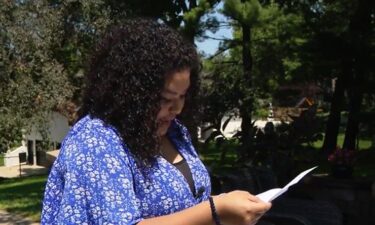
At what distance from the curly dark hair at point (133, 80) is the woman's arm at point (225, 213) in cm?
18

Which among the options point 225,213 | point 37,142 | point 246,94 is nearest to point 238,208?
point 225,213

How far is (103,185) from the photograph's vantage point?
1.35 m

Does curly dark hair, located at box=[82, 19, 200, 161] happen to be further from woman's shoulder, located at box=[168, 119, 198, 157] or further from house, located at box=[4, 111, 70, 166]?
house, located at box=[4, 111, 70, 166]

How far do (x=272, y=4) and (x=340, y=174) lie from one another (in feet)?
24.7

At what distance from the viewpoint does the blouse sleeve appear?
1350 millimetres

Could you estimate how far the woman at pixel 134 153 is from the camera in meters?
1.36

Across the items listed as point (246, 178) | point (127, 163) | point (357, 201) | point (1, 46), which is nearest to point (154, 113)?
point (127, 163)

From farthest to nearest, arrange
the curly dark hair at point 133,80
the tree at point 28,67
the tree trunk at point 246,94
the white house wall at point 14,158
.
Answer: the white house wall at point 14,158
the tree at point 28,67
the tree trunk at point 246,94
the curly dark hair at point 133,80

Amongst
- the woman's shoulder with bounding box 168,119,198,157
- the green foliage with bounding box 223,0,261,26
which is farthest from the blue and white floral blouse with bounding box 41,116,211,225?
the green foliage with bounding box 223,0,261,26

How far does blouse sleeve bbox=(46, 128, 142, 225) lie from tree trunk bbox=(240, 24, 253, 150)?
5252 mm

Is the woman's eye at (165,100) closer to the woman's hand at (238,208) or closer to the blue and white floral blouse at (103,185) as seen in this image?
the blue and white floral blouse at (103,185)

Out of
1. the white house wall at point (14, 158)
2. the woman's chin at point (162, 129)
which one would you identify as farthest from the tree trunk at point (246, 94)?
the white house wall at point (14, 158)

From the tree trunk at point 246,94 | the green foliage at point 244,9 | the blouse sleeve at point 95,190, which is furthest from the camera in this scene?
the green foliage at point 244,9

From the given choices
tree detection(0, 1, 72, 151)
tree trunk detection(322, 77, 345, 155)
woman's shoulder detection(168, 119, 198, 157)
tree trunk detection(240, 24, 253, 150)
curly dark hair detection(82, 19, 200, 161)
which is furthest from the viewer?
tree detection(0, 1, 72, 151)
